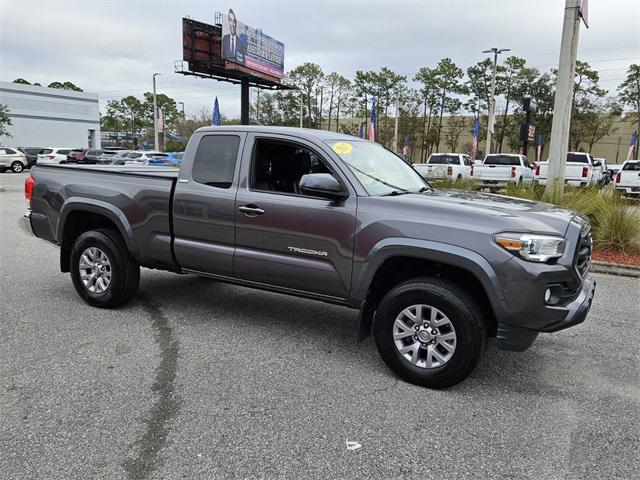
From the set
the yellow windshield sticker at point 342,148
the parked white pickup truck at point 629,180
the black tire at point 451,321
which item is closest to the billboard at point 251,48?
the parked white pickup truck at point 629,180

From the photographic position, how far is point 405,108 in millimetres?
55625

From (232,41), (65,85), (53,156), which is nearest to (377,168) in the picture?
(53,156)

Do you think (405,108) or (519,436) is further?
(405,108)

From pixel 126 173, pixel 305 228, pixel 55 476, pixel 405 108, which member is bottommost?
pixel 55 476

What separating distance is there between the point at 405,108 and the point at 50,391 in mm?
55540

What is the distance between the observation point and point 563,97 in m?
10.1

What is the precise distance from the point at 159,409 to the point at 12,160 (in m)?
37.3

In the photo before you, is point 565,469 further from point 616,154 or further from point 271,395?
point 616,154

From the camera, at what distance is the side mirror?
3.88 meters

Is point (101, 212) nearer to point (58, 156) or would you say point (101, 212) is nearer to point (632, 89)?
→ point (58, 156)

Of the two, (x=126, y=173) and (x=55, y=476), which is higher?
(x=126, y=173)

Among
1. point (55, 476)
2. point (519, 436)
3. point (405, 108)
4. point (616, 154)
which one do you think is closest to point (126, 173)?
point (55, 476)

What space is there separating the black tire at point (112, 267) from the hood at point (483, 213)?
2.83 metres

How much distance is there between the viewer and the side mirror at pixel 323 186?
3.88 meters
